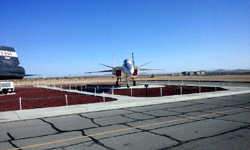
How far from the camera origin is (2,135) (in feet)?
20.9

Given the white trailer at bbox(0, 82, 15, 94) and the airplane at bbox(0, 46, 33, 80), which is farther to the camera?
the white trailer at bbox(0, 82, 15, 94)

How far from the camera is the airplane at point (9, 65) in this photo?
19703 millimetres

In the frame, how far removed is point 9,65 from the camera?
2023 cm

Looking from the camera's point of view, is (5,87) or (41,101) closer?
(41,101)

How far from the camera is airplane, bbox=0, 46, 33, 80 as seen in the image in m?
19.7

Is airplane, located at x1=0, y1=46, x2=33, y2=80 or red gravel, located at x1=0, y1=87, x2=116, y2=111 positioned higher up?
airplane, located at x1=0, y1=46, x2=33, y2=80

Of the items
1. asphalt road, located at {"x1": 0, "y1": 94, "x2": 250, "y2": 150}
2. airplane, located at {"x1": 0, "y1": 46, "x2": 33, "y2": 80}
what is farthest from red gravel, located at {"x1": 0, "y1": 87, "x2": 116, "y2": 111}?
asphalt road, located at {"x1": 0, "y1": 94, "x2": 250, "y2": 150}

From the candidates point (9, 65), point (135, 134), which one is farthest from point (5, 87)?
point (135, 134)

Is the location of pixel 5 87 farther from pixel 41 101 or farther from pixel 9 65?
pixel 41 101

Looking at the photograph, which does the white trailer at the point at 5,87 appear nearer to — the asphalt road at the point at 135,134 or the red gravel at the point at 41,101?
the red gravel at the point at 41,101

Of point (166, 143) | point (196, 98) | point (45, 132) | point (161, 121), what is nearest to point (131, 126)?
point (161, 121)

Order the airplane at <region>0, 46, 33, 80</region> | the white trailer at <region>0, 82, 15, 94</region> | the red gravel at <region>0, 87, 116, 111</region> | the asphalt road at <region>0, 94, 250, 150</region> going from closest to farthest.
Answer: the asphalt road at <region>0, 94, 250, 150</region>
the red gravel at <region>0, 87, 116, 111</region>
the airplane at <region>0, 46, 33, 80</region>
the white trailer at <region>0, 82, 15, 94</region>

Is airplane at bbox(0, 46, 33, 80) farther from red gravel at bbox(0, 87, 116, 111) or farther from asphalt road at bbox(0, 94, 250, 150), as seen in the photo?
asphalt road at bbox(0, 94, 250, 150)

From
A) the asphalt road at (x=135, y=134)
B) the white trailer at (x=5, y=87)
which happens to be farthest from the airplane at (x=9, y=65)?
the asphalt road at (x=135, y=134)
